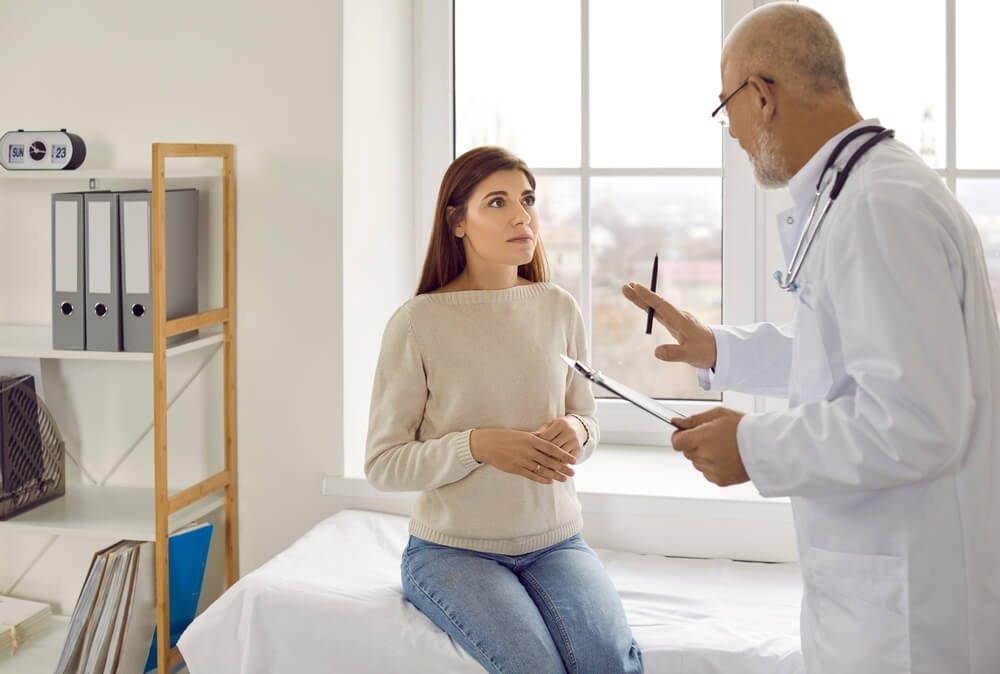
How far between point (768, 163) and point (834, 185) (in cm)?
13

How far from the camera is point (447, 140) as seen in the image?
8.32 ft

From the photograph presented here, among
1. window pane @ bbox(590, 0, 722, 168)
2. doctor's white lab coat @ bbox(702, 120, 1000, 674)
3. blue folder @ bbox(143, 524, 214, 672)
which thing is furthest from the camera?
window pane @ bbox(590, 0, 722, 168)

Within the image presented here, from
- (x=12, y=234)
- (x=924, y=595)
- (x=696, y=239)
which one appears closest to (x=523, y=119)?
(x=696, y=239)

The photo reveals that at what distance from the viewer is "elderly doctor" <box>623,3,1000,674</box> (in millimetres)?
1111

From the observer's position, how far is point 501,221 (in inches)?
71.4

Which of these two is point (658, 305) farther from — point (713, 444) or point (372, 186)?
point (372, 186)

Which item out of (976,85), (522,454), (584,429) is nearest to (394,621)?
(522,454)

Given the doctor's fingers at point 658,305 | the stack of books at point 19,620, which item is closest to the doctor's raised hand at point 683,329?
the doctor's fingers at point 658,305

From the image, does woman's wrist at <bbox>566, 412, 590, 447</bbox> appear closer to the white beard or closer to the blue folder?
the white beard

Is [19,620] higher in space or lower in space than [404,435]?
lower

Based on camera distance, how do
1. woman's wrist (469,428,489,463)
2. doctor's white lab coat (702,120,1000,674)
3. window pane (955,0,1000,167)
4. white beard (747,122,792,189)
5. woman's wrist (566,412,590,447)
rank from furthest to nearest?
1. window pane (955,0,1000,167)
2. woman's wrist (566,412,590,447)
3. woman's wrist (469,428,489,463)
4. white beard (747,122,792,189)
5. doctor's white lab coat (702,120,1000,674)

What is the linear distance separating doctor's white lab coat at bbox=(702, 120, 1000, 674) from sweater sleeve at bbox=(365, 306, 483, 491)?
63cm

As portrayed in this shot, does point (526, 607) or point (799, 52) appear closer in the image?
point (799, 52)

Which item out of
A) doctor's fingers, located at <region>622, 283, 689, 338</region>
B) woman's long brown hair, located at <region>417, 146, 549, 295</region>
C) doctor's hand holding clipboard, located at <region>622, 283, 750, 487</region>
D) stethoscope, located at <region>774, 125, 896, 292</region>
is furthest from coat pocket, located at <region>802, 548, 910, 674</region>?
woman's long brown hair, located at <region>417, 146, 549, 295</region>
